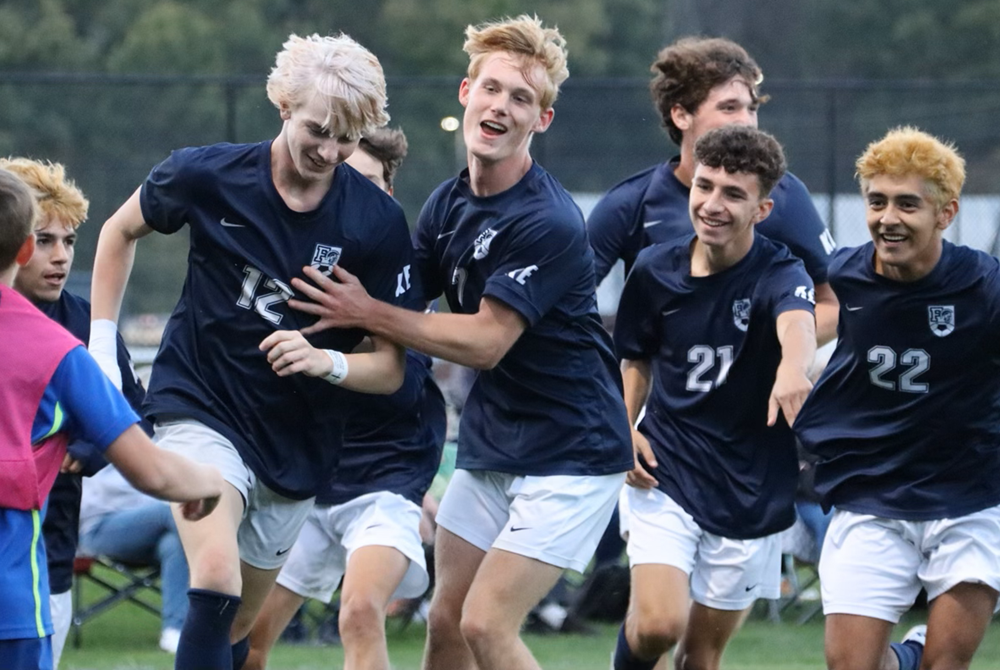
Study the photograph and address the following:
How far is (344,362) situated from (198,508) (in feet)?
2.39

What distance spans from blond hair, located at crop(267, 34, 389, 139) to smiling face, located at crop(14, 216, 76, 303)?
98 centimetres

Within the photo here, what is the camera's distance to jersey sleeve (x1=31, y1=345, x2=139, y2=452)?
349 cm

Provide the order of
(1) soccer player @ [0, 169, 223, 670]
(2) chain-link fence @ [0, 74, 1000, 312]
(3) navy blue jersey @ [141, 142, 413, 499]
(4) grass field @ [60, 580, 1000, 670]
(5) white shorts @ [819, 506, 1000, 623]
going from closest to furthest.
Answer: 1. (1) soccer player @ [0, 169, 223, 670]
2. (3) navy blue jersey @ [141, 142, 413, 499]
3. (5) white shorts @ [819, 506, 1000, 623]
4. (4) grass field @ [60, 580, 1000, 670]
5. (2) chain-link fence @ [0, 74, 1000, 312]

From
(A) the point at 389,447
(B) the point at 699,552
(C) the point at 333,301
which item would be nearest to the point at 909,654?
(B) the point at 699,552

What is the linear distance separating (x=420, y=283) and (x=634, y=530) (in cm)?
130

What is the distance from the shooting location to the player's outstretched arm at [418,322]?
4469 mm

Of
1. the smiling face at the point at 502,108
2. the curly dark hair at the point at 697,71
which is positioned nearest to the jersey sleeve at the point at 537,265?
the smiling face at the point at 502,108

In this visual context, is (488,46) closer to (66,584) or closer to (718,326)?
(718,326)

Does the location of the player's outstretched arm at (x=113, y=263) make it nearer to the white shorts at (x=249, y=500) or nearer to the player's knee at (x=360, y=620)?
the white shorts at (x=249, y=500)

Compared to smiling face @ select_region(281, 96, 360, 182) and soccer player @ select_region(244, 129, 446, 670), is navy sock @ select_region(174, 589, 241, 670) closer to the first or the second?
soccer player @ select_region(244, 129, 446, 670)

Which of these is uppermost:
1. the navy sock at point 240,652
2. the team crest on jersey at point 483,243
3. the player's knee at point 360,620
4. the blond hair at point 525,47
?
the blond hair at point 525,47

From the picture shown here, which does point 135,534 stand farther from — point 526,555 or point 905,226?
point 905,226

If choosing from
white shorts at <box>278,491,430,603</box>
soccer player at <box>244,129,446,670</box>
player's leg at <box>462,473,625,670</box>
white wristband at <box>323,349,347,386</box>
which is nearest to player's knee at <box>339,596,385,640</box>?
soccer player at <box>244,129,446,670</box>

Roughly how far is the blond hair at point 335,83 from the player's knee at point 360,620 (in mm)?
1584
